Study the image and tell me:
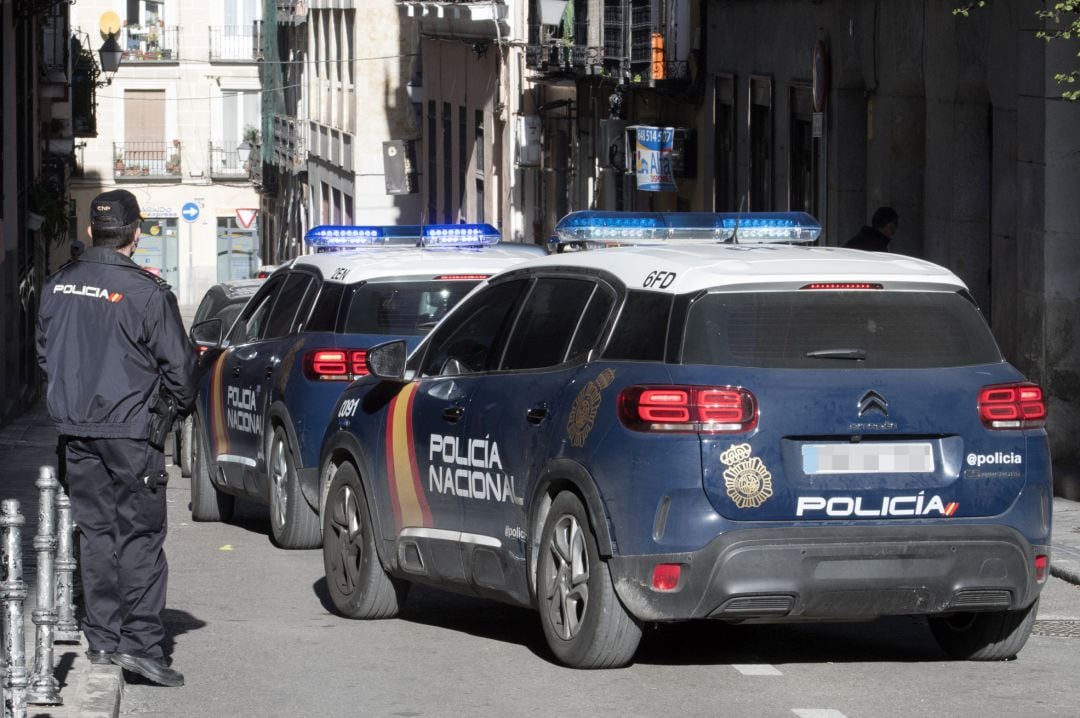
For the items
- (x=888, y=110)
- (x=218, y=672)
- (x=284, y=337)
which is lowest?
(x=218, y=672)

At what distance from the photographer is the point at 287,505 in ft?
41.2

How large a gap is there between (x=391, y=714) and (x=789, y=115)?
17.2 metres

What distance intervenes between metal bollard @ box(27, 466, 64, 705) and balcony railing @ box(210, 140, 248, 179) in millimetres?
66987

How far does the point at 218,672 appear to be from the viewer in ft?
27.9

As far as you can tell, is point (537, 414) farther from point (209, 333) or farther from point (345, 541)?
point (209, 333)

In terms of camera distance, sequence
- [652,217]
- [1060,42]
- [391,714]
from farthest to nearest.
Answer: [1060,42]
[652,217]
[391,714]

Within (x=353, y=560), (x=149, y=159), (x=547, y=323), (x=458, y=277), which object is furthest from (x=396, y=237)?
(x=149, y=159)

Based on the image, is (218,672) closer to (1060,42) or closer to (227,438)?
(227,438)

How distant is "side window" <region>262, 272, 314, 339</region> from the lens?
13.0m

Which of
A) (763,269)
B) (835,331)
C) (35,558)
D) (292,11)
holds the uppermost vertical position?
(292,11)

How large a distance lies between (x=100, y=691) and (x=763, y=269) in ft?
9.39

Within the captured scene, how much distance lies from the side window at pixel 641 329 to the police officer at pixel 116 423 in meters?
1.60

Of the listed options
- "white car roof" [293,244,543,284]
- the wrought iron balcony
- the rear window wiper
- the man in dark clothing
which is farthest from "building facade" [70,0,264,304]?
the rear window wiper

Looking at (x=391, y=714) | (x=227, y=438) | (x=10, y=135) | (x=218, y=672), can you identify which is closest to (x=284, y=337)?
(x=227, y=438)
